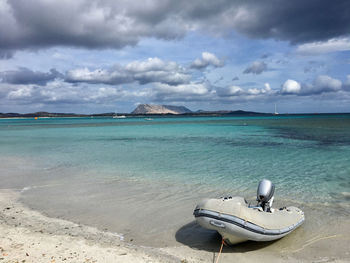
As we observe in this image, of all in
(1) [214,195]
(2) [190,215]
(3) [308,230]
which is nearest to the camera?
(3) [308,230]

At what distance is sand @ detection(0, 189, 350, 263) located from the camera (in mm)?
5548

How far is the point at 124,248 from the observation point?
6.06 metres

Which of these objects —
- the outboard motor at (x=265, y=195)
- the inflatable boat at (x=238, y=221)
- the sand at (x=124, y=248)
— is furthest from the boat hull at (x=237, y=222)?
the outboard motor at (x=265, y=195)

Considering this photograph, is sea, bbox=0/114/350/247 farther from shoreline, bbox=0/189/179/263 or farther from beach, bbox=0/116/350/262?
shoreline, bbox=0/189/179/263

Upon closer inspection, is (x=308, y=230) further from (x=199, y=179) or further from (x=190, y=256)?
(x=199, y=179)

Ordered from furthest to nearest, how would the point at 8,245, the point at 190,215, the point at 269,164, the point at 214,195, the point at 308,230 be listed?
the point at 269,164 < the point at 214,195 < the point at 190,215 < the point at 308,230 < the point at 8,245

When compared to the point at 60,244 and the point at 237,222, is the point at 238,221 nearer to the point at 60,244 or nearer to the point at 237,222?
the point at 237,222

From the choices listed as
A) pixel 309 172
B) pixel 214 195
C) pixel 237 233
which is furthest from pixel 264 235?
pixel 309 172

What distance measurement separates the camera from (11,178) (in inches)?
516

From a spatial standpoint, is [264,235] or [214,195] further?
[214,195]

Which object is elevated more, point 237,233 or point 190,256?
point 237,233

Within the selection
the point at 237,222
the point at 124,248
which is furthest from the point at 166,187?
the point at 237,222

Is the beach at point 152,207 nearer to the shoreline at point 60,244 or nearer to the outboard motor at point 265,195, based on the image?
the shoreline at point 60,244

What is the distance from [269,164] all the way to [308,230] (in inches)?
358
